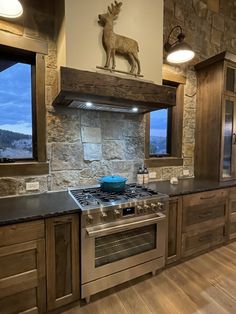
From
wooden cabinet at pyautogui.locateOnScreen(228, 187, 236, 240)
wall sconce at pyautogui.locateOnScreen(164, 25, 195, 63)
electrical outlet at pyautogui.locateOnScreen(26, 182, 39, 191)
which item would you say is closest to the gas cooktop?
electrical outlet at pyautogui.locateOnScreen(26, 182, 39, 191)

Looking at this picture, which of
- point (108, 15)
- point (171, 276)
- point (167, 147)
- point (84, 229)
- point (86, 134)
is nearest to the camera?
point (84, 229)

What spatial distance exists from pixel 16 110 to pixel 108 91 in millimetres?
1026

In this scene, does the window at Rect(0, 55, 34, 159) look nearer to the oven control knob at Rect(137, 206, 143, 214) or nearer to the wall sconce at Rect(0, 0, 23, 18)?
the wall sconce at Rect(0, 0, 23, 18)

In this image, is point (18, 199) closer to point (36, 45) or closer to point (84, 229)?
point (84, 229)

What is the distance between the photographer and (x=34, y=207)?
1606mm

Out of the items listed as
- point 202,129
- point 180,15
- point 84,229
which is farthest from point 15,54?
point 202,129

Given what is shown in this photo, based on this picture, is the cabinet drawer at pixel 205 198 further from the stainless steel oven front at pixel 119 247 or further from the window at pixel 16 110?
the window at pixel 16 110

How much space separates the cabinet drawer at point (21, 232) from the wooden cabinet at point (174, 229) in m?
1.28

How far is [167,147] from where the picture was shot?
2.97 m

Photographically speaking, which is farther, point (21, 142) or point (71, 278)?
point (21, 142)

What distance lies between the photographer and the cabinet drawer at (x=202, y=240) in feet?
7.32

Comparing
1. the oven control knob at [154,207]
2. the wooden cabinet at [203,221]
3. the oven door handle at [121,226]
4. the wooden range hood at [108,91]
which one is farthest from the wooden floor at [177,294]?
the wooden range hood at [108,91]

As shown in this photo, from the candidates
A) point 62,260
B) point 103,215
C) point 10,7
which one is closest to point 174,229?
point 103,215

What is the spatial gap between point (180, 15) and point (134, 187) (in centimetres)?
246
